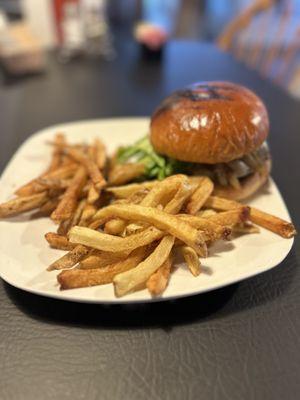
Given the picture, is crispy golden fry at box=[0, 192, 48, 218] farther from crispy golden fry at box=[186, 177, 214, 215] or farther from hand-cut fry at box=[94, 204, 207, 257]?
crispy golden fry at box=[186, 177, 214, 215]

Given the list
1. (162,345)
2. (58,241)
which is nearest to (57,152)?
(58,241)

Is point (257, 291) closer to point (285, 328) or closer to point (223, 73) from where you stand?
point (285, 328)

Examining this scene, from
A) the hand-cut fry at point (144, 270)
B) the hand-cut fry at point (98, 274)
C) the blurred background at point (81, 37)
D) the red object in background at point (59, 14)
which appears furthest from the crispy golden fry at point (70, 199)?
the red object in background at point (59, 14)

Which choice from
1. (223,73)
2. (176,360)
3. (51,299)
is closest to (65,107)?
(223,73)

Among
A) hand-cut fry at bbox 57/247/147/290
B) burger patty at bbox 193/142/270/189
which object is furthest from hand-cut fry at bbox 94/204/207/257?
burger patty at bbox 193/142/270/189

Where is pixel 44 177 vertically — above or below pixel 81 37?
below

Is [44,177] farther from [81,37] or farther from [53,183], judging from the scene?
[81,37]

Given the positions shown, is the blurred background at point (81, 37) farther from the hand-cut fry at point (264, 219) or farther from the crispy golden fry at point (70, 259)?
the crispy golden fry at point (70, 259)
